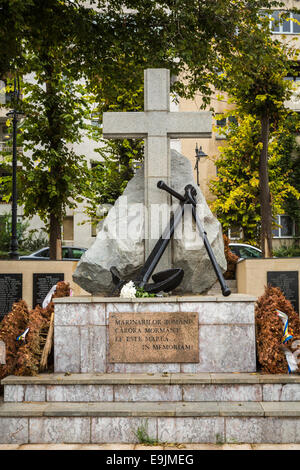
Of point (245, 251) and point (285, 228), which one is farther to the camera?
point (285, 228)

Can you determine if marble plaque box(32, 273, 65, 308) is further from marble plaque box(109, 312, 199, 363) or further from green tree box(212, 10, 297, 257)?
A: marble plaque box(109, 312, 199, 363)

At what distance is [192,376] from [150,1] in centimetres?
1055

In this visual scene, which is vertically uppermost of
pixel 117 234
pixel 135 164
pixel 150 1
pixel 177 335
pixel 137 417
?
pixel 150 1

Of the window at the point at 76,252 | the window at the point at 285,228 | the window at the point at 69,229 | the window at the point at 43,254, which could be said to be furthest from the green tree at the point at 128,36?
the window at the point at 285,228

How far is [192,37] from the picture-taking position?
1352 centimetres

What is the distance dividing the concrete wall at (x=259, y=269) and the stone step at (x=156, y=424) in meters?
8.15

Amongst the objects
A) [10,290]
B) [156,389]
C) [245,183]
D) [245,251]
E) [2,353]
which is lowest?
[156,389]

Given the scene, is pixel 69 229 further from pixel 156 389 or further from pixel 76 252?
pixel 156 389

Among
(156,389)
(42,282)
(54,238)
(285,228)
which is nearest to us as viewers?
(156,389)

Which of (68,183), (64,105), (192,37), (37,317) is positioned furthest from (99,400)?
(64,105)

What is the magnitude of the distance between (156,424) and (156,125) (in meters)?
4.20

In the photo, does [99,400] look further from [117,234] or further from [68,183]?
[68,183]

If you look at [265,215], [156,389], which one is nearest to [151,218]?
[156,389]

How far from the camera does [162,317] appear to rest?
6.57 meters
